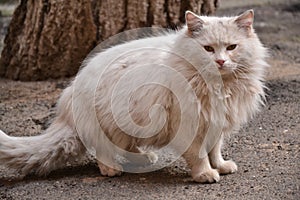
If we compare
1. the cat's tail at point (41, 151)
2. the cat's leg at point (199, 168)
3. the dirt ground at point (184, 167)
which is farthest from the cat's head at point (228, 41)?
the cat's tail at point (41, 151)

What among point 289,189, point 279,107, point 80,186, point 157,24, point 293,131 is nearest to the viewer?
point 289,189

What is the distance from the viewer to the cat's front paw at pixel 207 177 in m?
3.35

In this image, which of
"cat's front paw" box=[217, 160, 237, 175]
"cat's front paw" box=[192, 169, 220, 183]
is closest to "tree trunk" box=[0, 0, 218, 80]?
"cat's front paw" box=[217, 160, 237, 175]

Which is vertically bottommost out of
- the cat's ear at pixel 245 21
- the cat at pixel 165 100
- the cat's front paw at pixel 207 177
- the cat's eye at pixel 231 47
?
the cat's front paw at pixel 207 177

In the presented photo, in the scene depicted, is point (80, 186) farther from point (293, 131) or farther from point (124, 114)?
point (293, 131)

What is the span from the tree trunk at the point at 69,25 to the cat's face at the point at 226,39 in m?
2.01

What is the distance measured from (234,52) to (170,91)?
39 centimetres

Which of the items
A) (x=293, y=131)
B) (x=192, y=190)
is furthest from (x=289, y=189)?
(x=293, y=131)

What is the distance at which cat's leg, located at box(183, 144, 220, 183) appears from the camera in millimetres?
3355

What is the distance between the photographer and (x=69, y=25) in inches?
→ 212

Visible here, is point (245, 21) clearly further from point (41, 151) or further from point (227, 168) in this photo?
Answer: point (41, 151)

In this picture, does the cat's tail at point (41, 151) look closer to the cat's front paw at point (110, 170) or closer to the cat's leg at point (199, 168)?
the cat's front paw at point (110, 170)

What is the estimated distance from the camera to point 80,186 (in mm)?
3422

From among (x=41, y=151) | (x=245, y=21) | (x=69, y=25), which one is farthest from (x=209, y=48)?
(x=69, y=25)
